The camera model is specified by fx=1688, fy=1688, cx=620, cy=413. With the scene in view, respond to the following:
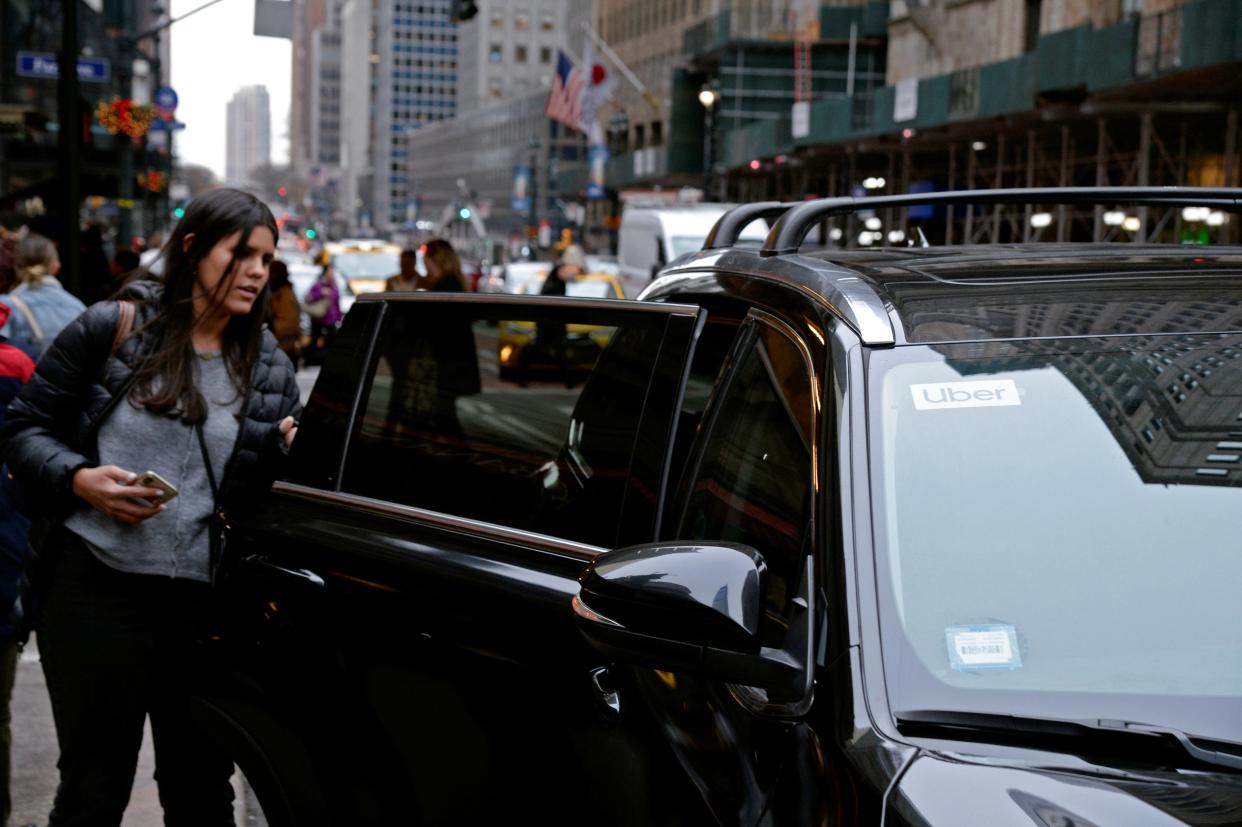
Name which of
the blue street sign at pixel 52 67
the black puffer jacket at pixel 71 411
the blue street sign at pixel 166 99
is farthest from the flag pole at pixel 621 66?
the black puffer jacket at pixel 71 411

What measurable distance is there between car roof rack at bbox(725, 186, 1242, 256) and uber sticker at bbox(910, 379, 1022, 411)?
848 millimetres

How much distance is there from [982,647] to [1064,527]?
25cm

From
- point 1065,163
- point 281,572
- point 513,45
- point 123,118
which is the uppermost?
point 513,45

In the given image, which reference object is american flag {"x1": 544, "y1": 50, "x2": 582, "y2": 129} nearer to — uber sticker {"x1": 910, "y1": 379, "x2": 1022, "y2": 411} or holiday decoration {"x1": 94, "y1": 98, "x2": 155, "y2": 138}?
holiday decoration {"x1": 94, "y1": 98, "x2": 155, "y2": 138}

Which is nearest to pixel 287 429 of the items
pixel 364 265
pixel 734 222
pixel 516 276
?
pixel 734 222

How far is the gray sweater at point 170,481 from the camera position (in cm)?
378

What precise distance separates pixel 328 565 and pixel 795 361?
Answer: 1.22m

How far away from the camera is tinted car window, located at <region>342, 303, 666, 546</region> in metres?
3.50

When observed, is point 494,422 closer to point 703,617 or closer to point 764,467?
point 764,467

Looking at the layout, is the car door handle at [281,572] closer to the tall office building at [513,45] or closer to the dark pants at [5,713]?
the dark pants at [5,713]

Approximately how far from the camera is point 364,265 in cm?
3184

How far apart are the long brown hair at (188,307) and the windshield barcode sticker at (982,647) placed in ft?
6.88

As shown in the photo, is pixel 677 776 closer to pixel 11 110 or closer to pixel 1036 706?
pixel 1036 706

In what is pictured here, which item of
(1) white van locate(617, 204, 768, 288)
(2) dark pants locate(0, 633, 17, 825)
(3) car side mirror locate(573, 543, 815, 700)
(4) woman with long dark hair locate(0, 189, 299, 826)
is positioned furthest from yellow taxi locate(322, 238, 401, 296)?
(3) car side mirror locate(573, 543, 815, 700)
